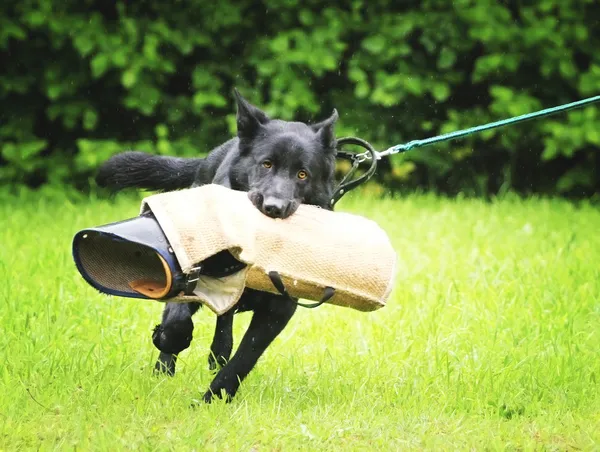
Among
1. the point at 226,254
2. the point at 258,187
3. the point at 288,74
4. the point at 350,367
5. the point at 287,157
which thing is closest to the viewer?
the point at 226,254

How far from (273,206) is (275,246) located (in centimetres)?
18

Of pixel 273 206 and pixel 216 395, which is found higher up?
pixel 273 206

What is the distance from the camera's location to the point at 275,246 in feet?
9.42

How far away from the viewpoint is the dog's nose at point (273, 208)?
2.99 metres

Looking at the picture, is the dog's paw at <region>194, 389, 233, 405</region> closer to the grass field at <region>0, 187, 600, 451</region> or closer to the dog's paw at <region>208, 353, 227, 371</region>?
the grass field at <region>0, 187, 600, 451</region>

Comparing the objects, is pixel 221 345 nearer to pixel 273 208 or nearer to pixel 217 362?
pixel 217 362

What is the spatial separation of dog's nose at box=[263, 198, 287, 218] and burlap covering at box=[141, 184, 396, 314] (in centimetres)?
3

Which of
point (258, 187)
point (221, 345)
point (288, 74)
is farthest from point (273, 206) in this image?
point (288, 74)

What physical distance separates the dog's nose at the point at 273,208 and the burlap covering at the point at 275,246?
0.03 metres

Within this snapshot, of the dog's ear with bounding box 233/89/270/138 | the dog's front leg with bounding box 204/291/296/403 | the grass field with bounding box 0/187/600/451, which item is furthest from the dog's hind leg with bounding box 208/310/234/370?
the dog's ear with bounding box 233/89/270/138

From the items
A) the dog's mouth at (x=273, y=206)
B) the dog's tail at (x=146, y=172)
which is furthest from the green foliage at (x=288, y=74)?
the dog's mouth at (x=273, y=206)

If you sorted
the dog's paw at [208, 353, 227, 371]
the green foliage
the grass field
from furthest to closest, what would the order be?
the green foliage < the dog's paw at [208, 353, 227, 371] < the grass field

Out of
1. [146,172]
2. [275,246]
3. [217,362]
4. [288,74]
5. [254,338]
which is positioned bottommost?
[217,362]

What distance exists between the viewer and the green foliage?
7168 millimetres
